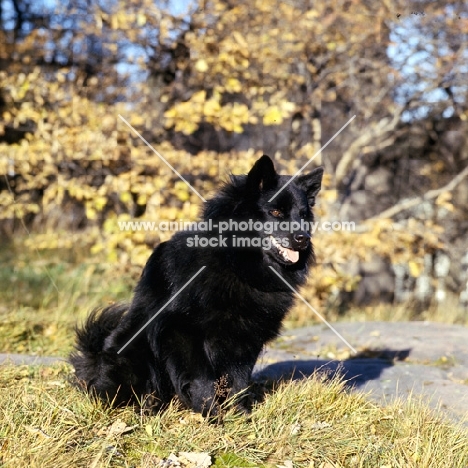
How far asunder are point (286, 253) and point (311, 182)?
61 cm

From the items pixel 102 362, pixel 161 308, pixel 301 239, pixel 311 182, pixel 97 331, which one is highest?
pixel 311 182

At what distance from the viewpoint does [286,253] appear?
12.3 ft

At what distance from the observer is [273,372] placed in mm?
4777

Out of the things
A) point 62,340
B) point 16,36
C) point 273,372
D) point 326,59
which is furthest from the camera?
point 16,36

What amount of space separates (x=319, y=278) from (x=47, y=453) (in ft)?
19.7

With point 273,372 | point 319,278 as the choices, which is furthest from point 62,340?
point 319,278

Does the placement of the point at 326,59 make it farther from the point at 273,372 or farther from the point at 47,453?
the point at 47,453

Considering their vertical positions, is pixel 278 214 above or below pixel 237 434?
above

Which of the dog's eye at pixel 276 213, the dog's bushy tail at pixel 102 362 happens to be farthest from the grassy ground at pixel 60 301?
the dog's eye at pixel 276 213

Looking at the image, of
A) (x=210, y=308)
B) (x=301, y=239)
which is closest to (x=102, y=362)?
(x=210, y=308)

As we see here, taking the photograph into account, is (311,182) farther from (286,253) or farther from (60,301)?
(60,301)

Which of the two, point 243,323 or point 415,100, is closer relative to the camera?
point 243,323

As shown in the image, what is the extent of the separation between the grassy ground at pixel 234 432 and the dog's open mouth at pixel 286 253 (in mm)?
833

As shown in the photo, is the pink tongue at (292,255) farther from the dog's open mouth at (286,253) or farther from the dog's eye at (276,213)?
the dog's eye at (276,213)
